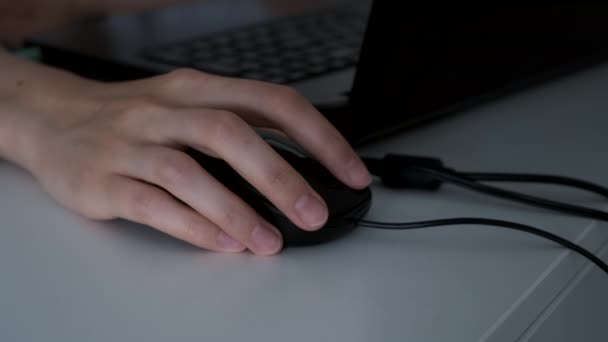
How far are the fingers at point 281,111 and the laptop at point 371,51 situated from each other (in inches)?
3.1

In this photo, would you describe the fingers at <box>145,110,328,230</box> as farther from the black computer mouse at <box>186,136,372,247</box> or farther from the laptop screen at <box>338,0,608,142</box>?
the laptop screen at <box>338,0,608,142</box>

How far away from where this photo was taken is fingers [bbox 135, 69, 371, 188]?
443mm

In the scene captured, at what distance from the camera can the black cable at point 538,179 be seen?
50cm

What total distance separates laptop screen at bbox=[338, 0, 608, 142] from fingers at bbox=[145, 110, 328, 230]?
0.41 ft

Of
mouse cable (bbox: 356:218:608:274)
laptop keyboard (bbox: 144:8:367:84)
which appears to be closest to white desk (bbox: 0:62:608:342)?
mouse cable (bbox: 356:218:608:274)

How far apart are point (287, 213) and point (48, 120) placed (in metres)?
0.22

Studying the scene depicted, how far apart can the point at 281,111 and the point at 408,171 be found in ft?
0.35

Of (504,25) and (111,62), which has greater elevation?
(504,25)

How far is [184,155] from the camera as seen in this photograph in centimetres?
43

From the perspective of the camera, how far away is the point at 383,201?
0.50 metres

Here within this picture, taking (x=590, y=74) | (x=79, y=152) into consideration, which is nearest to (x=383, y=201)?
(x=79, y=152)

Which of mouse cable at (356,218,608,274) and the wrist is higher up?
mouse cable at (356,218,608,274)

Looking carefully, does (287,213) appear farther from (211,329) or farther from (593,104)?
(593,104)

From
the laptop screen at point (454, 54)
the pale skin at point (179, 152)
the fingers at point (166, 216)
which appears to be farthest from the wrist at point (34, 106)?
the laptop screen at point (454, 54)
